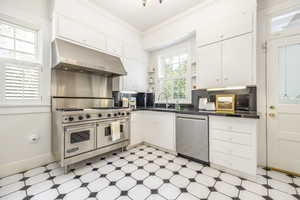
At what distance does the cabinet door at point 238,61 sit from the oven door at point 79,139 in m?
2.59

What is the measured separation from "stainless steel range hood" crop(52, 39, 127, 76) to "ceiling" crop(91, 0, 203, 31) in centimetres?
99

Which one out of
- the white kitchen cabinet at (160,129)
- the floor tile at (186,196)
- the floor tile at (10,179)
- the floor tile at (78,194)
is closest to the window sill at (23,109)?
the floor tile at (10,179)

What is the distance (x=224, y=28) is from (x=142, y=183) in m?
2.88

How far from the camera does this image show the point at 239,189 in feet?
5.29

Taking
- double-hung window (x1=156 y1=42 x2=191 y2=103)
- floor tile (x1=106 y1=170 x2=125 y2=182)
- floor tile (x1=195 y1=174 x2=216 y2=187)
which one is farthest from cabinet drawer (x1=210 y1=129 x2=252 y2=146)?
floor tile (x1=106 y1=170 x2=125 y2=182)

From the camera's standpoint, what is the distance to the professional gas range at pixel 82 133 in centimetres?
197

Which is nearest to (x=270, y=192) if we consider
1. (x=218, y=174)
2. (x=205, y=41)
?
(x=218, y=174)

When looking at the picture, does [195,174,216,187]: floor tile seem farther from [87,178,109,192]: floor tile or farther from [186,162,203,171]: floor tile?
[87,178,109,192]: floor tile

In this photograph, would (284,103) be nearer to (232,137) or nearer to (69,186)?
(232,137)

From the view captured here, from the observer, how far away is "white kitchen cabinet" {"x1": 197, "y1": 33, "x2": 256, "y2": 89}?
207 centimetres

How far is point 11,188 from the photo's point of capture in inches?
63.7

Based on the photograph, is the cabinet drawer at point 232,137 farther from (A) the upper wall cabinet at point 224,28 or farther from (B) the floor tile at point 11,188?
(B) the floor tile at point 11,188

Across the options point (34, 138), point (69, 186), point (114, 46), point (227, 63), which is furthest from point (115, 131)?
point (227, 63)

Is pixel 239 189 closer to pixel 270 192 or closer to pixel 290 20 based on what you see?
pixel 270 192
